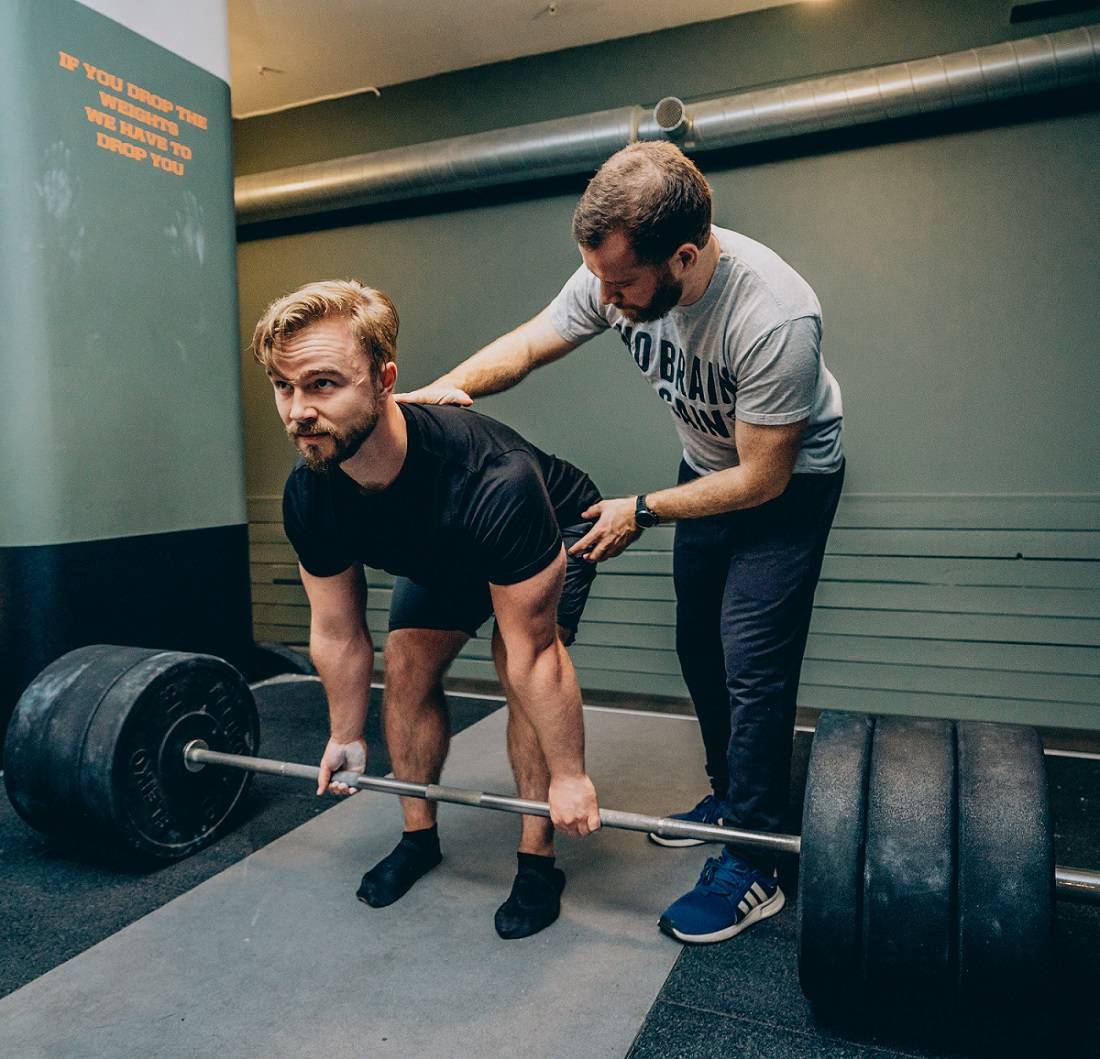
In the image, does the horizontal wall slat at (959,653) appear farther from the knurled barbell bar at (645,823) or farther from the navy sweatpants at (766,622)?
the knurled barbell bar at (645,823)

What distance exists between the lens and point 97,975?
143 centimetres

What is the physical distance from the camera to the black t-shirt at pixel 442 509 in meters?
1.40

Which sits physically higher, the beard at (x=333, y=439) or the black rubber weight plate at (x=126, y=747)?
the beard at (x=333, y=439)

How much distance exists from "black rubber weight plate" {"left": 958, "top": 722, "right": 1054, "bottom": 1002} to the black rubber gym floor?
0.04 m

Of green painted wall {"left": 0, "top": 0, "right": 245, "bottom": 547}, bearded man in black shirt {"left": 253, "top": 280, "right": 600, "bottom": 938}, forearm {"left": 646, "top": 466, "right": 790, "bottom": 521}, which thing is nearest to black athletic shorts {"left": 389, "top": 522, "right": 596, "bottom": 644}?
bearded man in black shirt {"left": 253, "top": 280, "right": 600, "bottom": 938}

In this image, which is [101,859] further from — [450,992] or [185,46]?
[185,46]

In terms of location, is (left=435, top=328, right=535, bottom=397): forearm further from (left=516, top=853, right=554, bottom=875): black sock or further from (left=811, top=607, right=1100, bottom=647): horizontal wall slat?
(left=811, top=607, right=1100, bottom=647): horizontal wall slat

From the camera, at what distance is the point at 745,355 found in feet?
4.74

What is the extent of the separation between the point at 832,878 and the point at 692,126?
91.6 inches

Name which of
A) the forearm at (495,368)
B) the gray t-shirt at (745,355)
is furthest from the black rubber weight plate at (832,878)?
the forearm at (495,368)

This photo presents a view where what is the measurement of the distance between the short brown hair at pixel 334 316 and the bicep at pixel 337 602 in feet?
1.27

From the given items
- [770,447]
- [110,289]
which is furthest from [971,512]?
[110,289]

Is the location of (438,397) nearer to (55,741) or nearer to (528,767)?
(528,767)

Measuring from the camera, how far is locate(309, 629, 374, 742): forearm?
5.16ft
